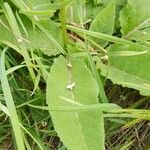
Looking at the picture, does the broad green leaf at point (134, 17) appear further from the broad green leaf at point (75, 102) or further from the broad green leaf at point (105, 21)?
the broad green leaf at point (75, 102)

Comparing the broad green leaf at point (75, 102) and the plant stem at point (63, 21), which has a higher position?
the plant stem at point (63, 21)

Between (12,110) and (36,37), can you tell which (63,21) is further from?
(12,110)

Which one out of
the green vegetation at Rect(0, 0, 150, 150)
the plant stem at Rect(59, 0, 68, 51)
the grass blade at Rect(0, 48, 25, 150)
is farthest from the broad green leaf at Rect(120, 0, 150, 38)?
the grass blade at Rect(0, 48, 25, 150)

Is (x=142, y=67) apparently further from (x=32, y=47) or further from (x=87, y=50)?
(x=32, y=47)

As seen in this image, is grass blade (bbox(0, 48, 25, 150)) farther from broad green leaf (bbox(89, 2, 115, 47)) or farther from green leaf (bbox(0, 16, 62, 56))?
broad green leaf (bbox(89, 2, 115, 47))

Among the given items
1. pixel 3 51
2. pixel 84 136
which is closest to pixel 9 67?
pixel 3 51

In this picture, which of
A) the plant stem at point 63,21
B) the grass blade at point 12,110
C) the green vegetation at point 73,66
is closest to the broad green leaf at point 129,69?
the green vegetation at point 73,66

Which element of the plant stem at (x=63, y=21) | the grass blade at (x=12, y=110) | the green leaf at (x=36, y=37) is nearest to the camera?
the grass blade at (x=12, y=110)
